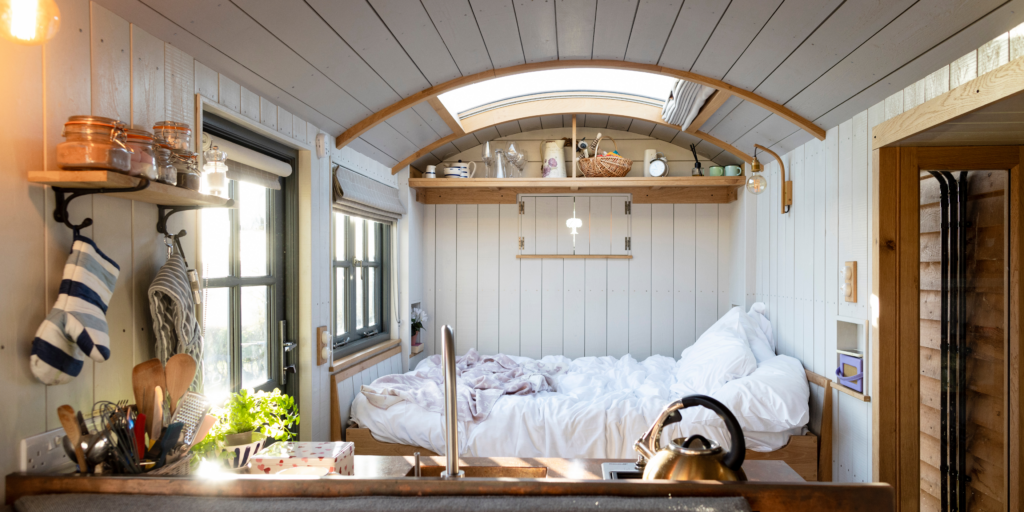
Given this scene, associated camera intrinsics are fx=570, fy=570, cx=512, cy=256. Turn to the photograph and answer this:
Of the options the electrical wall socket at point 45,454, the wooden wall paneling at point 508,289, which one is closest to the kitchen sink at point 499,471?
the electrical wall socket at point 45,454

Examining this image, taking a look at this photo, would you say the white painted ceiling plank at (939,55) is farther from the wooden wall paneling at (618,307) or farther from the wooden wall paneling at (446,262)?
the wooden wall paneling at (446,262)

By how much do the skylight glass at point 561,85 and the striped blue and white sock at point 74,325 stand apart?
232 centimetres

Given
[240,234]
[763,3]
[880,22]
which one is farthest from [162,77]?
[880,22]

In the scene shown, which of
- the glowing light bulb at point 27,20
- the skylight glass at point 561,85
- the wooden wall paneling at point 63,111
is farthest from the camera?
the skylight glass at point 561,85

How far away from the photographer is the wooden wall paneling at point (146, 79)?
156 cm

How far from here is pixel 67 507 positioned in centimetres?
114

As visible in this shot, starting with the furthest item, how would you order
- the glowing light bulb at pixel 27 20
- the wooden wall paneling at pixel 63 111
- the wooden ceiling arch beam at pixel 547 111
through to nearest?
the wooden ceiling arch beam at pixel 547 111, the wooden wall paneling at pixel 63 111, the glowing light bulb at pixel 27 20

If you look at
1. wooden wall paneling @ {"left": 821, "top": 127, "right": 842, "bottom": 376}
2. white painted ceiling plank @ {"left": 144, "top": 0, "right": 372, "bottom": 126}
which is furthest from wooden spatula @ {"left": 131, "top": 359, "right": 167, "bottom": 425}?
wooden wall paneling @ {"left": 821, "top": 127, "right": 842, "bottom": 376}

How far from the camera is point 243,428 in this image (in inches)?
65.1

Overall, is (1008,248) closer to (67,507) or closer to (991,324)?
(991,324)

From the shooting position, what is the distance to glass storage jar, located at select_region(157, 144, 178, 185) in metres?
1.43

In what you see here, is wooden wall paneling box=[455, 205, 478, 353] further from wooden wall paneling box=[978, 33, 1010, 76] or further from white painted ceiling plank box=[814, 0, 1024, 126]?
wooden wall paneling box=[978, 33, 1010, 76]

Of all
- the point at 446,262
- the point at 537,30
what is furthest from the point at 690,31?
the point at 446,262

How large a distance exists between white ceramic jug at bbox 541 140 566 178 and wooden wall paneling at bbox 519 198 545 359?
0.42 meters
